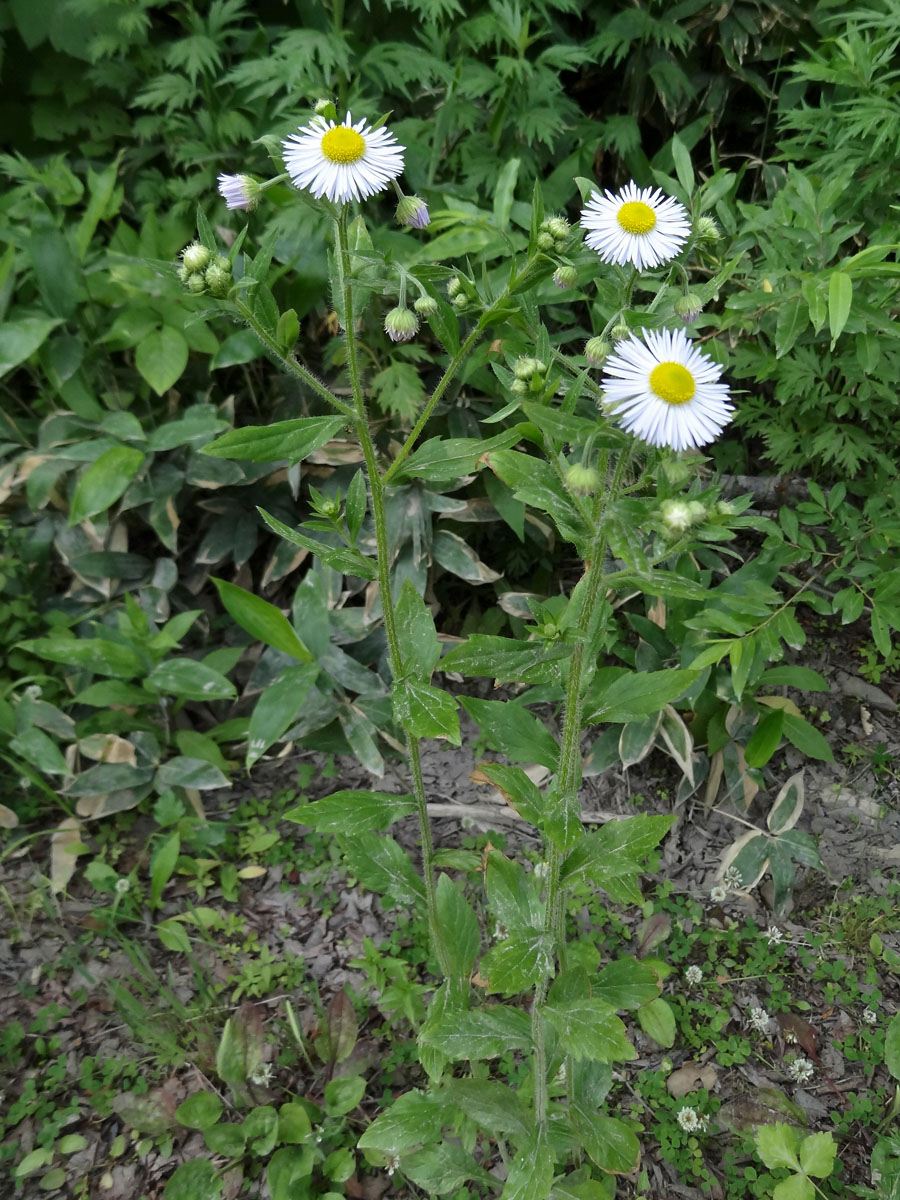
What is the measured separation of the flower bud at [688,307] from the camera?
0.94 meters

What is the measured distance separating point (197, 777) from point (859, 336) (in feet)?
5.99

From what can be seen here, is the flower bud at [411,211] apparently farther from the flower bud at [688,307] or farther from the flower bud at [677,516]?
the flower bud at [677,516]

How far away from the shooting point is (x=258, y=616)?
76.6 inches

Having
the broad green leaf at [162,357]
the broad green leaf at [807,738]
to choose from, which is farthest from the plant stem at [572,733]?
the broad green leaf at [162,357]

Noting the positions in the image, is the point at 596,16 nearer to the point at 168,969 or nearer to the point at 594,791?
the point at 594,791

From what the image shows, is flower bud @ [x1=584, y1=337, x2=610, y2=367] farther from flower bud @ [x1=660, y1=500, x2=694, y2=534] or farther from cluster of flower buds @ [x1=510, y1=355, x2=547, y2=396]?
flower bud @ [x1=660, y1=500, x2=694, y2=534]

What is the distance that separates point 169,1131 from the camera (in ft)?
5.41

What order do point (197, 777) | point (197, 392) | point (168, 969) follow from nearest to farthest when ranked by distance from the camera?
1. point (168, 969)
2. point (197, 777)
3. point (197, 392)

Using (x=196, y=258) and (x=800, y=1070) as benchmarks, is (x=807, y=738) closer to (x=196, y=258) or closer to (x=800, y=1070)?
(x=800, y=1070)

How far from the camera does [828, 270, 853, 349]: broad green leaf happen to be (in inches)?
55.3

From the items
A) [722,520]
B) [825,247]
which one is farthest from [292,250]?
[722,520]

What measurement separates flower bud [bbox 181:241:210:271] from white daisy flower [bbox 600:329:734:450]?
0.48 meters

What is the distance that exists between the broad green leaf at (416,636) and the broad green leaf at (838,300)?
0.86 metres

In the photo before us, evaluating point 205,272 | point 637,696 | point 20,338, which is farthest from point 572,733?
point 20,338
